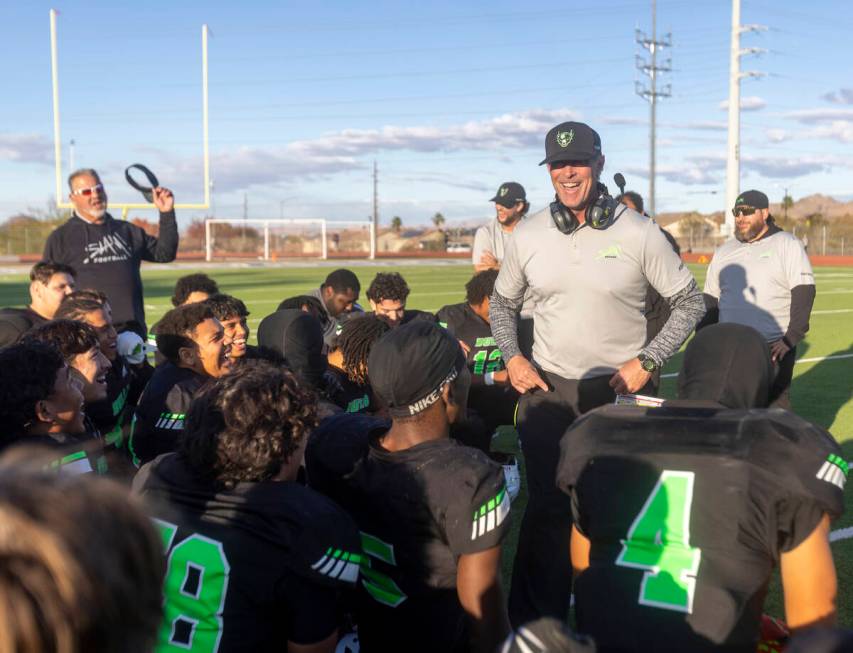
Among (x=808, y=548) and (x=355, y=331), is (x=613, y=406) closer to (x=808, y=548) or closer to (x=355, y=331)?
(x=808, y=548)

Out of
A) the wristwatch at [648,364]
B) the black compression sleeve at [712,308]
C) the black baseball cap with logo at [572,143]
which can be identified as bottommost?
the wristwatch at [648,364]

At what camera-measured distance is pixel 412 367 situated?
2.43 meters

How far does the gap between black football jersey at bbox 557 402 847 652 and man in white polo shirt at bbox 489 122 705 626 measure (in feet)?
5.30

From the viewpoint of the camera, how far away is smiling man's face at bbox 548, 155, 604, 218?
3781 millimetres

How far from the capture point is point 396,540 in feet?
7.68

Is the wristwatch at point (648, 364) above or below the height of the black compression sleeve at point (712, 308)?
below

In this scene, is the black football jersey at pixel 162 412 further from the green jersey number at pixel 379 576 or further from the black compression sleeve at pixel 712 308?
the black compression sleeve at pixel 712 308

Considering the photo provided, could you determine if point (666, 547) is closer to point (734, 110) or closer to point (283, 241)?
point (734, 110)

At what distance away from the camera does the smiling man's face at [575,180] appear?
12.4 ft

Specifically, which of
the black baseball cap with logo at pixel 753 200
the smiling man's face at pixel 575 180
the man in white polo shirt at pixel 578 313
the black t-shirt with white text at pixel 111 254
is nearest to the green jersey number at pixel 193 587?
the man in white polo shirt at pixel 578 313

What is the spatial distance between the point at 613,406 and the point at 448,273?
99.3 feet

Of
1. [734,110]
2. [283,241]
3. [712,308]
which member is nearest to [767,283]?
[712,308]

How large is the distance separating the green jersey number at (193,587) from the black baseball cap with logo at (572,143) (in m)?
2.38

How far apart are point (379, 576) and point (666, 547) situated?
2.79 feet
